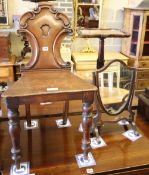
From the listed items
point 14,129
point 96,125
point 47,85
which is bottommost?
point 96,125

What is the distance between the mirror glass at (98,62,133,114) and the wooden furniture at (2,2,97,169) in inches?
10.3

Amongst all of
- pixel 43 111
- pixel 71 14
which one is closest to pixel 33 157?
pixel 43 111

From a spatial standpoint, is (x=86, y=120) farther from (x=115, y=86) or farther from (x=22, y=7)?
(x=22, y=7)

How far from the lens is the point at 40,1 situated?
1611mm

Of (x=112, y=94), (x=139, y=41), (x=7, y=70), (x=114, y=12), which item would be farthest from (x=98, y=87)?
(x=114, y=12)

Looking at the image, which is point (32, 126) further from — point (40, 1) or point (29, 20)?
point (40, 1)

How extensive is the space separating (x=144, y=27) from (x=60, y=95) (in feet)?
7.36

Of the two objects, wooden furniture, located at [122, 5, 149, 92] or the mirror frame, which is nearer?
the mirror frame

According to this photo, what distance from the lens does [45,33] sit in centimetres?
166

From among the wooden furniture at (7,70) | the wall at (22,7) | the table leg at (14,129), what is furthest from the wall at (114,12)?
the table leg at (14,129)

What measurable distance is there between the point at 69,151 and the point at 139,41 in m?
2.18

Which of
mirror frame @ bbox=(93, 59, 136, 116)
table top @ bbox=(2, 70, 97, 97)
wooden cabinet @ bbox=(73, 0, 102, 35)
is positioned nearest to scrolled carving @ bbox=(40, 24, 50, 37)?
table top @ bbox=(2, 70, 97, 97)

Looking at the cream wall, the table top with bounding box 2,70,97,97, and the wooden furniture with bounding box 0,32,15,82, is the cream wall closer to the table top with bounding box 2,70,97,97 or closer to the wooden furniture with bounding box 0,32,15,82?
the wooden furniture with bounding box 0,32,15,82

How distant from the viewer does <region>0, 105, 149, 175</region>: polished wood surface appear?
136 cm
